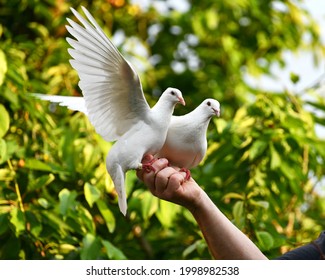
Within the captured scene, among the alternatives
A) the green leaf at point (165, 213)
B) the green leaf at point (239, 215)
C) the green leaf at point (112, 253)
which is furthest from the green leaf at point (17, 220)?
the green leaf at point (239, 215)

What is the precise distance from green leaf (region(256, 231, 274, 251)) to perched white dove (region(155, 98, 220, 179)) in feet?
2.64

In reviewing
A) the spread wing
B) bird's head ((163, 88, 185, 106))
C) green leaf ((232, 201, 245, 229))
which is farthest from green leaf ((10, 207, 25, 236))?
bird's head ((163, 88, 185, 106))

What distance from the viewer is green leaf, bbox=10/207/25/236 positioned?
7.50 feet

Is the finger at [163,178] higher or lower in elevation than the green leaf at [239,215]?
higher

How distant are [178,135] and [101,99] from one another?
0.20 metres

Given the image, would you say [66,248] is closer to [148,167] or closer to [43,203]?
[43,203]

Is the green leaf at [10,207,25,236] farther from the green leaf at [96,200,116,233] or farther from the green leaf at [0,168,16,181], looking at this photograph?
the green leaf at [96,200,116,233]

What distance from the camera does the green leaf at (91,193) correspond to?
2.38 m

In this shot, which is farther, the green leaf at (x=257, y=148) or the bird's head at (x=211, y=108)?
the green leaf at (x=257, y=148)

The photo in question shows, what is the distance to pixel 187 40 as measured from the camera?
457 cm

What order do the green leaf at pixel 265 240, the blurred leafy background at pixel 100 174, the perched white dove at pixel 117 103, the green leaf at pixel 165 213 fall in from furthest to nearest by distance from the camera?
the green leaf at pixel 165 213 < the blurred leafy background at pixel 100 174 < the green leaf at pixel 265 240 < the perched white dove at pixel 117 103

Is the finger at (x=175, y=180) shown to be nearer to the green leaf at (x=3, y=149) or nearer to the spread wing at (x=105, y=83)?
the spread wing at (x=105, y=83)

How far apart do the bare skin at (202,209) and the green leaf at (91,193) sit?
81 cm

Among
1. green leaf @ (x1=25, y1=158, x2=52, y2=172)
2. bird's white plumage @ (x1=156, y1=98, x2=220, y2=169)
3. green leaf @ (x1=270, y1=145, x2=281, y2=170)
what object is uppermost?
bird's white plumage @ (x1=156, y1=98, x2=220, y2=169)
